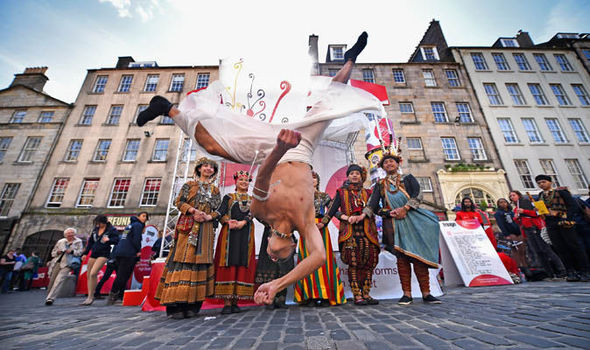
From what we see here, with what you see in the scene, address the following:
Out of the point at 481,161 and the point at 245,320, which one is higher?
the point at 481,161

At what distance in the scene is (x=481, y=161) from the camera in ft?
53.1

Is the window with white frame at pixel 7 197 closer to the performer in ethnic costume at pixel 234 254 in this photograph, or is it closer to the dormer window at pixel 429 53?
the performer in ethnic costume at pixel 234 254

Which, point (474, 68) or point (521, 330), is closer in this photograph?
point (521, 330)

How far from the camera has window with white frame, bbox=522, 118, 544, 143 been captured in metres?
17.4

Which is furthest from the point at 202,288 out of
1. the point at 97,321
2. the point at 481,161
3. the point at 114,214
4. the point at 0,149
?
the point at 0,149

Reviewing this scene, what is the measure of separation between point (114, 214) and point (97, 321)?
1456cm

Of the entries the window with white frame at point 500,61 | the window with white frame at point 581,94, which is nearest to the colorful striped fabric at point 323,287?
the window with white frame at point 500,61

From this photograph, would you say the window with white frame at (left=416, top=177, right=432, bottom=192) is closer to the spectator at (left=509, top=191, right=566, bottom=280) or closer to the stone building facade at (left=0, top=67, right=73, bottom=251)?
the spectator at (left=509, top=191, right=566, bottom=280)

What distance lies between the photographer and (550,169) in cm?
1642

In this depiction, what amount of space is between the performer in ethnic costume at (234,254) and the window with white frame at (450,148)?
55.5ft

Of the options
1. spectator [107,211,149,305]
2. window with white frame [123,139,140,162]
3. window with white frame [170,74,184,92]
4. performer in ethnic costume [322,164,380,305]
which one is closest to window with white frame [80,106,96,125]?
window with white frame [123,139,140,162]

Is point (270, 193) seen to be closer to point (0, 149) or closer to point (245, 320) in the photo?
point (245, 320)

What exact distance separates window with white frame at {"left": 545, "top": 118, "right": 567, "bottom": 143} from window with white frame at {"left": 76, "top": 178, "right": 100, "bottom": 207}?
1317 inches

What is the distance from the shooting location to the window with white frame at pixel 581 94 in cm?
1897
